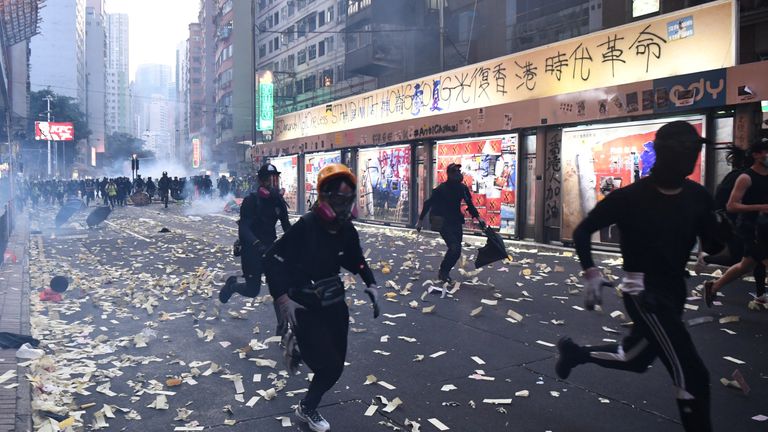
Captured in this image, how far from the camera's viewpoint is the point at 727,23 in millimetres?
11797

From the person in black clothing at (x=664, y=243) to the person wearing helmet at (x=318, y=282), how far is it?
158 centimetres

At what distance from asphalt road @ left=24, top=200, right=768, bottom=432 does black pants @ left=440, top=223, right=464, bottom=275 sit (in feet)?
1.74

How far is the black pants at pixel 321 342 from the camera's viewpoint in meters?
3.82

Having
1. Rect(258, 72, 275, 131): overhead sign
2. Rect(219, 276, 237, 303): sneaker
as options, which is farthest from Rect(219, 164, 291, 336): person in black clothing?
Rect(258, 72, 275, 131): overhead sign

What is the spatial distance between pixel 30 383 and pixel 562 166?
12606 mm

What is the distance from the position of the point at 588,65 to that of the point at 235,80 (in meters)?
69.7

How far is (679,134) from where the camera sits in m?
3.33

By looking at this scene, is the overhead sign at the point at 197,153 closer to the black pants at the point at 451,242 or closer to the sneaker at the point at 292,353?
the black pants at the point at 451,242

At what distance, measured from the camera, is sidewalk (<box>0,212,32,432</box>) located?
4004 mm

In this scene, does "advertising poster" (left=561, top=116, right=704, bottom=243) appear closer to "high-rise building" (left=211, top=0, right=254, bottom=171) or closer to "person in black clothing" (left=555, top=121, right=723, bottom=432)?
"person in black clothing" (left=555, top=121, right=723, bottom=432)

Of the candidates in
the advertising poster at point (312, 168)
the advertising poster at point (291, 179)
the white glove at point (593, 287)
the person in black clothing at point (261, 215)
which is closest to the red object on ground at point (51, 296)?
the person in black clothing at point (261, 215)

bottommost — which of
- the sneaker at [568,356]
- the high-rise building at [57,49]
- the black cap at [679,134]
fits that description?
the sneaker at [568,356]

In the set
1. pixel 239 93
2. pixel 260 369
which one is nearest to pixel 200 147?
pixel 239 93

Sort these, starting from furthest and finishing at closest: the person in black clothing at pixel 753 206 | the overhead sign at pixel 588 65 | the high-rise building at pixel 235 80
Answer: the high-rise building at pixel 235 80 → the overhead sign at pixel 588 65 → the person in black clothing at pixel 753 206
